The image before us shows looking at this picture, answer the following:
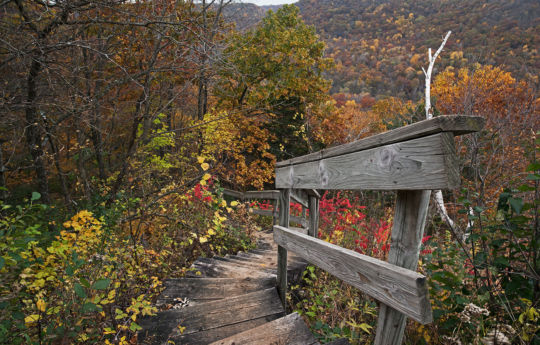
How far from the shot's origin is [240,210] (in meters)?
6.37

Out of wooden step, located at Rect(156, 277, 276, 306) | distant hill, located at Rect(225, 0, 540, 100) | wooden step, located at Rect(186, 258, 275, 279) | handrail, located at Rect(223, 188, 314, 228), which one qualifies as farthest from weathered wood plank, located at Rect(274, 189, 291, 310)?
distant hill, located at Rect(225, 0, 540, 100)

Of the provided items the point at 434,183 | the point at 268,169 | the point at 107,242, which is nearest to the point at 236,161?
the point at 268,169

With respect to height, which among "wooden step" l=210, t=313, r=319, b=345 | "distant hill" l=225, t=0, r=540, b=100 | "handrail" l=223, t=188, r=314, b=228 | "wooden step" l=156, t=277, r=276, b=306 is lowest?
"wooden step" l=156, t=277, r=276, b=306

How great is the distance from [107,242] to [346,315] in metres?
2.83

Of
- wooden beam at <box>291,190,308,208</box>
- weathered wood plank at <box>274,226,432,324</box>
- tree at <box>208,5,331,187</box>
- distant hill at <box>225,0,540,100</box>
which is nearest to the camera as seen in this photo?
weathered wood plank at <box>274,226,432,324</box>

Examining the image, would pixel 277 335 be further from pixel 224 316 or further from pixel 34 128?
pixel 34 128

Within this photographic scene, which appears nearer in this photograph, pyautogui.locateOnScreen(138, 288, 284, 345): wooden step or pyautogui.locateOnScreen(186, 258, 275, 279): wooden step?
pyautogui.locateOnScreen(138, 288, 284, 345): wooden step

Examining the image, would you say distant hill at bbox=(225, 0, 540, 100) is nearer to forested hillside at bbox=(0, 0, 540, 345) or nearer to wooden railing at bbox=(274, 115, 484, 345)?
forested hillside at bbox=(0, 0, 540, 345)

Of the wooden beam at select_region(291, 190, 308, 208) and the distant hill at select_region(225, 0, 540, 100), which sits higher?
the distant hill at select_region(225, 0, 540, 100)

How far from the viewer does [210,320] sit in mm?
2273

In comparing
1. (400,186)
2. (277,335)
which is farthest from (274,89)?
(400,186)

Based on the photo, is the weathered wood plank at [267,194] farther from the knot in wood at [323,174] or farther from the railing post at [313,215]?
the knot in wood at [323,174]

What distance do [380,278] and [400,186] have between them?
1.43 feet

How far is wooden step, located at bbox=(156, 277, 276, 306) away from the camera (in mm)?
2736
